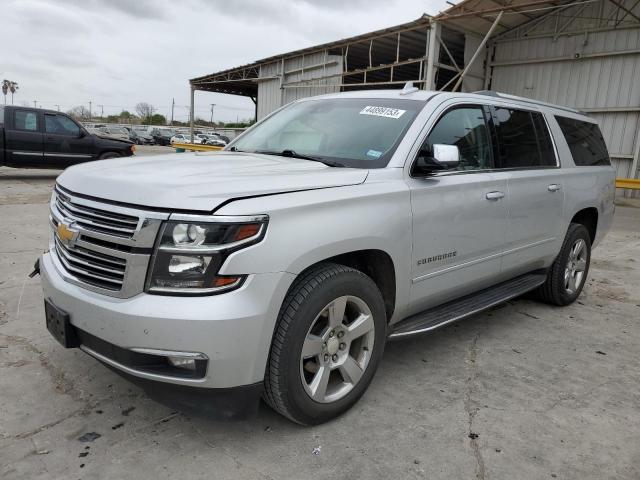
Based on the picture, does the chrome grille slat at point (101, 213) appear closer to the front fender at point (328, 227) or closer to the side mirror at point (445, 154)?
the front fender at point (328, 227)

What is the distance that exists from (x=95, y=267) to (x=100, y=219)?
Result: 222 mm

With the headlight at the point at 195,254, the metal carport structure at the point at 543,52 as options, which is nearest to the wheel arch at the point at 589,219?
the headlight at the point at 195,254

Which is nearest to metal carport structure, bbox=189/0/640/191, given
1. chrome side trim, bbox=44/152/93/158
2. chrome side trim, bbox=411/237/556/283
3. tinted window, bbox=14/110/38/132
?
chrome side trim, bbox=44/152/93/158

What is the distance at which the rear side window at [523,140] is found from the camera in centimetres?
395

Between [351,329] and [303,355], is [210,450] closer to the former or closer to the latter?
[303,355]

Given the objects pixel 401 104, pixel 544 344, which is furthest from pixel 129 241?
pixel 544 344

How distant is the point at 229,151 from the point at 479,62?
49.8ft

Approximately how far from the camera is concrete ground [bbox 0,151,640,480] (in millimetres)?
2416

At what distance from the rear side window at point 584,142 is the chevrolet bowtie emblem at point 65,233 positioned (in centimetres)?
412

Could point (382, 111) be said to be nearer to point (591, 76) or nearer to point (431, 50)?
point (431, 50)

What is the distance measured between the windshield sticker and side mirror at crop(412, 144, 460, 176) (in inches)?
14.0

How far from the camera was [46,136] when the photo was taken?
12969 millimetres

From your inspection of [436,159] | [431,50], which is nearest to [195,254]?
[436,159]

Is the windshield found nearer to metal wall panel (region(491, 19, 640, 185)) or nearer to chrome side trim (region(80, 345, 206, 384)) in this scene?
chrome side trim (region(80, 345, 206, 384))
